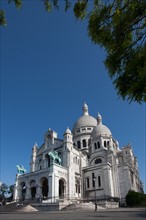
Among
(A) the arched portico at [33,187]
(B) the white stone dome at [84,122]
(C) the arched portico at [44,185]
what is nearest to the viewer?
(C) the arched portico at [44,185]

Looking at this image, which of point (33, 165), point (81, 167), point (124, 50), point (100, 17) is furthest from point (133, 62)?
point (33, 165)

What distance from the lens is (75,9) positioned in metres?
5.06

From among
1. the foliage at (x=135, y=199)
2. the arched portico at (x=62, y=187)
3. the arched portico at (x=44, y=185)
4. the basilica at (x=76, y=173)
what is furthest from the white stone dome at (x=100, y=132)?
the foliage at (x=135, y=199)

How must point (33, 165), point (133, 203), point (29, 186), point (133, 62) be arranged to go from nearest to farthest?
1. point (133, 62)
2. point (133, 203)
3. point (29, 186)
4. point (33, 165)

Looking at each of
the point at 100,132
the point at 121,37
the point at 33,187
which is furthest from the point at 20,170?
the point at 121,37

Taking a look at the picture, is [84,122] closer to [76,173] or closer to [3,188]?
[76,173]

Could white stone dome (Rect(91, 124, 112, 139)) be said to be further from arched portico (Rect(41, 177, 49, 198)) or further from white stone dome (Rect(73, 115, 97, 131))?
arched portico (Rect(41, 177, 49, 198))

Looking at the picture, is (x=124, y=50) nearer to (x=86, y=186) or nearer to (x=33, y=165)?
(x=86, y=186)

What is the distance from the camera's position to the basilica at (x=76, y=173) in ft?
119

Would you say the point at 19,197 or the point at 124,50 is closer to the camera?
the point at 124,50

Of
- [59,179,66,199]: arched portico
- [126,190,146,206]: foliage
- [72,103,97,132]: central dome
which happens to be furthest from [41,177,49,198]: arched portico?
[72,103,97,132]: central dome

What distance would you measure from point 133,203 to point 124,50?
33.4 m

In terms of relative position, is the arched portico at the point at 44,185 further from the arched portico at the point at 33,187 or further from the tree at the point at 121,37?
the tree at the point at 121,37

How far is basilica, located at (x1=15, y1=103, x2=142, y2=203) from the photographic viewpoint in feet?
119
